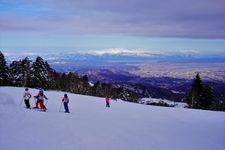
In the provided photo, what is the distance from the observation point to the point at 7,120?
19641mm

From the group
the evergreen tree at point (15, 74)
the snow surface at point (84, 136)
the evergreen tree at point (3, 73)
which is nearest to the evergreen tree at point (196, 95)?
the evergreen tree at point (15, 74)

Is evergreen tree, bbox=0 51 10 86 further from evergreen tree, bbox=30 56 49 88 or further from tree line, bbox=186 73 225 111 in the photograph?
tree line, bbox=186 73 225 111

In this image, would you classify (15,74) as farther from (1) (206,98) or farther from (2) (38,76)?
(1) (206,98)

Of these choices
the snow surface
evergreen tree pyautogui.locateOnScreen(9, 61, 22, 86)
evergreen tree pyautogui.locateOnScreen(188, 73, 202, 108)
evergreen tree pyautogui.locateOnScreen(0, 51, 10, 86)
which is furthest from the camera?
evergreen tree pyautogui.locateOnScreen(9, 61, 22, 86)

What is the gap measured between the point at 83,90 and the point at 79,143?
97.1 meters

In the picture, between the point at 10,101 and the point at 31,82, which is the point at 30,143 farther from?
the point at 31,82

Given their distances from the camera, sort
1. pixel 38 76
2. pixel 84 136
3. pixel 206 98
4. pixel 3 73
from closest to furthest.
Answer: pixel 84 136
pixel 3 73
pixel 206 98
pixel 38 76

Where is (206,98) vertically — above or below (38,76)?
below

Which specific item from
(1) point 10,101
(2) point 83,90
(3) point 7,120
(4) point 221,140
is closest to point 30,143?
A: (3) point 7,120

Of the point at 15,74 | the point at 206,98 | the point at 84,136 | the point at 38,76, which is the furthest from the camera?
the point at 15,74

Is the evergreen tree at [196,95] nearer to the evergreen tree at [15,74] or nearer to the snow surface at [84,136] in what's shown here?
the evergreen tree at [15,74]

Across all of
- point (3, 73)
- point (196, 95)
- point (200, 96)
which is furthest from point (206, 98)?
point (3, 73)

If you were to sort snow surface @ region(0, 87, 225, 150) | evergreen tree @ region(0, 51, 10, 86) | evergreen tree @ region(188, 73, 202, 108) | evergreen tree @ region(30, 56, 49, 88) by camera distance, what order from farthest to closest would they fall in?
1. evergreen tree @ region(30, 56, 49, 88)
2. evergreen tree @ region(188, 73, 202, 108)
3. evergreen tree @ region(0, 51, 10, 86)
4. snow surface @ region(0, 87, 225, 150)

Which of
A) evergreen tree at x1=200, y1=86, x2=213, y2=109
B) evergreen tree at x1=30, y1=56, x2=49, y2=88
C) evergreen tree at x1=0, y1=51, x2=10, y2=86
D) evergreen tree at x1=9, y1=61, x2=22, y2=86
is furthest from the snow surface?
evergreen tree at x1=9, y1=61, x2=22, y2=86
